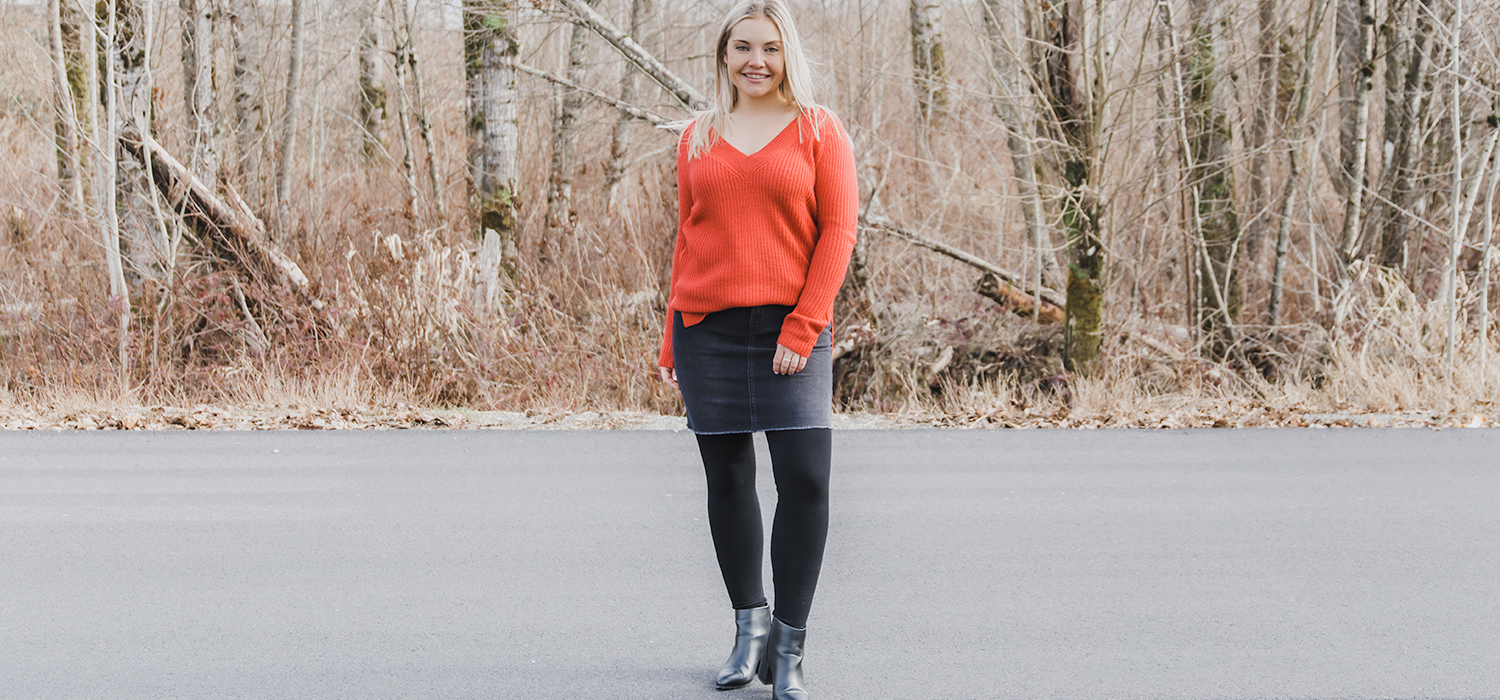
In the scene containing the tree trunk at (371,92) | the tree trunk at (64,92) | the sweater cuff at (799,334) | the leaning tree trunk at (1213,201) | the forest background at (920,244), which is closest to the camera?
the sweater cuff at (799,334)

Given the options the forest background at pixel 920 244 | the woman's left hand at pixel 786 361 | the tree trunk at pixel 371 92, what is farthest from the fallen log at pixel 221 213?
the tree trunk at pixel 371 92

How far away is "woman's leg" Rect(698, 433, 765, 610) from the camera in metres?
3.16

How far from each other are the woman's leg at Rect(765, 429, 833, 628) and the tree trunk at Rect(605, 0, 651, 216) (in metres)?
9.51

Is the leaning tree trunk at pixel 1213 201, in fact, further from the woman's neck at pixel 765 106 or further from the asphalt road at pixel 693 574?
the woman's neck at pixel 765 106

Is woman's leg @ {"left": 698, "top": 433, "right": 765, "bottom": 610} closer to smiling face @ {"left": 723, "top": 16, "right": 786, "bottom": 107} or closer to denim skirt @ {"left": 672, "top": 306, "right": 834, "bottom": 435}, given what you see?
denim skirt @ {"left": 672, "top": 306, "right": 834, "bottom": 435}

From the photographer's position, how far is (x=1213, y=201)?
38.2 ft

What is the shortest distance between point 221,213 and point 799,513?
9122 millimetres

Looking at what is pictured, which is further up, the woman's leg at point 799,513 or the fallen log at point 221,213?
the fallen log at point 221,213

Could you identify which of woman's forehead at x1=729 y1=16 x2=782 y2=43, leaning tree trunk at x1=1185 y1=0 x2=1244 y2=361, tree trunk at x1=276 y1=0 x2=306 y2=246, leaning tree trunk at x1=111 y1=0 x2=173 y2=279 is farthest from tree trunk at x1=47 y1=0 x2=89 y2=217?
leaning tree trunk at x1=1185 y1=0 x2=1244 y2=361

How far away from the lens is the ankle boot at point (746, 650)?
3.20 m

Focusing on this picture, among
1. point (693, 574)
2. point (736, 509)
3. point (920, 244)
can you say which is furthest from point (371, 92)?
point (736, 509)

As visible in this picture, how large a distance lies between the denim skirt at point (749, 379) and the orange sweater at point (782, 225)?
0.20 feet

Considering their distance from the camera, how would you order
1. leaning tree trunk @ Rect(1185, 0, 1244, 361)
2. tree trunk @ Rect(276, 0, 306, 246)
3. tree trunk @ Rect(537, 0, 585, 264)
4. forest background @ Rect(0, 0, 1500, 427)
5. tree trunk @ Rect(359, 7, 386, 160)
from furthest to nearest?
1. tree trunk @ Rect(359, 7, 386, 160)
2. tree trunk @ Rect(276, 0, 306, 246)
3. tree trunk @ Rect(537, 0, 585, 264)
4. leaning tree trunk @ Rect(1185, 0, 1244, 361)
5. forest background @ Rect(0, 0, 1500, 427)

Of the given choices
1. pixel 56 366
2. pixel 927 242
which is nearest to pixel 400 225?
pixel 56 366
